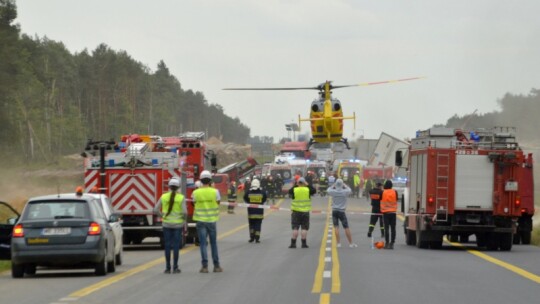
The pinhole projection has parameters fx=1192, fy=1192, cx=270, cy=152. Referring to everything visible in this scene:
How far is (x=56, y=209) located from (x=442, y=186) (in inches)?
454

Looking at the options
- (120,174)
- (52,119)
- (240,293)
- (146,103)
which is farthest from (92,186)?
(146,103)

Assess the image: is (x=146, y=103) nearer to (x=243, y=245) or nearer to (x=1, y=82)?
(x=1, y=82)

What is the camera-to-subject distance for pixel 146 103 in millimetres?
155750

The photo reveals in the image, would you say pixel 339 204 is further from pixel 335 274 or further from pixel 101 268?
pixel 101 268

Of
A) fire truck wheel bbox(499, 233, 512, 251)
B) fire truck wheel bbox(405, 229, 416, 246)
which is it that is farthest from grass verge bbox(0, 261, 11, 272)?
fire truck wheel bbox(499, 233, 512, 251)

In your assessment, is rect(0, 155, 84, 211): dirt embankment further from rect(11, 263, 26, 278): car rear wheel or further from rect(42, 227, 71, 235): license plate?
rect(42, 227, 71, 235): license plate

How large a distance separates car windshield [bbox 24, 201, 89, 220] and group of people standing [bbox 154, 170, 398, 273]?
1.55 m

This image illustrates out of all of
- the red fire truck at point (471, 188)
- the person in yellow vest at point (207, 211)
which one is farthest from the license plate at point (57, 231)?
the red fire truck at point (471, 188)

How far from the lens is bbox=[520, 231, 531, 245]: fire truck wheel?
33.5 m

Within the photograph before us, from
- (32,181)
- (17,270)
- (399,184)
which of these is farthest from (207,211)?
(32,181)

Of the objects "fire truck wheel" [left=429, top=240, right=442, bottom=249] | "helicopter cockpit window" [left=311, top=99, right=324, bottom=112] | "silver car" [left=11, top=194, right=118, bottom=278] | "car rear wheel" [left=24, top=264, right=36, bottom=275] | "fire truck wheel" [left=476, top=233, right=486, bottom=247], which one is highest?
"helicopter cockpit window" [left=311, top=99, right=324, bottom=112]

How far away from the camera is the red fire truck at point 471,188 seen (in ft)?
96.9

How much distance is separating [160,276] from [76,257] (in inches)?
59.6

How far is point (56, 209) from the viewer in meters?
21.5
